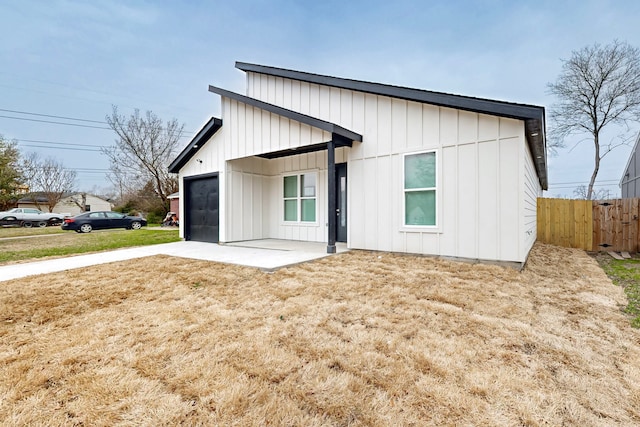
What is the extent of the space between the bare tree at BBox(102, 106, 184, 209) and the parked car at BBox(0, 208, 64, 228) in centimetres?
531

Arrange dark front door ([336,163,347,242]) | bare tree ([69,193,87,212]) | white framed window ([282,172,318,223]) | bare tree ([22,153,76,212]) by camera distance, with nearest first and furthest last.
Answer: dark front door ([336,163,347,242]) < white framed window ([282,172,318,223]) < bare tree ([22,153,76,212]) < bare tree ([69,193,87,212])

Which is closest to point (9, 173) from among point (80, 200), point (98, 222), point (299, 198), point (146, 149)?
point (146, 149)

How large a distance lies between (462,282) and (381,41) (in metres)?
13.5

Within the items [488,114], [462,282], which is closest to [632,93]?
[488,114]

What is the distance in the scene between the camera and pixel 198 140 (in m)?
8.58

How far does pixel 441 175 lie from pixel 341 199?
2.90 meters

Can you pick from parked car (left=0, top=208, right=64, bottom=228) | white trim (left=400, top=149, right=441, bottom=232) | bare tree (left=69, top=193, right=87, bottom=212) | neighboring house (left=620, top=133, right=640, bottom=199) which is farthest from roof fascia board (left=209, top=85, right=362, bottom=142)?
bare tree (left=69, top=193, right=87, bottom=212)

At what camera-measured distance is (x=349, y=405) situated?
5.22 feet

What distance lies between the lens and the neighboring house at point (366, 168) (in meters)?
4.82

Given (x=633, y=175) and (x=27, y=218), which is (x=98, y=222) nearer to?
(x=27, y=218)

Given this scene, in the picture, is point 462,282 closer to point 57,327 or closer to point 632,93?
point 57,327

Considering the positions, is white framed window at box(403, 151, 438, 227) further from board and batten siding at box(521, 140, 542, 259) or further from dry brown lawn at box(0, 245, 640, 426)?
dry brown lawn at box(0, 245, 640, 426)

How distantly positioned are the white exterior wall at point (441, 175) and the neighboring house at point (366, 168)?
2cm

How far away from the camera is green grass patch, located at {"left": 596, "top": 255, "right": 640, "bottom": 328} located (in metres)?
3.20
